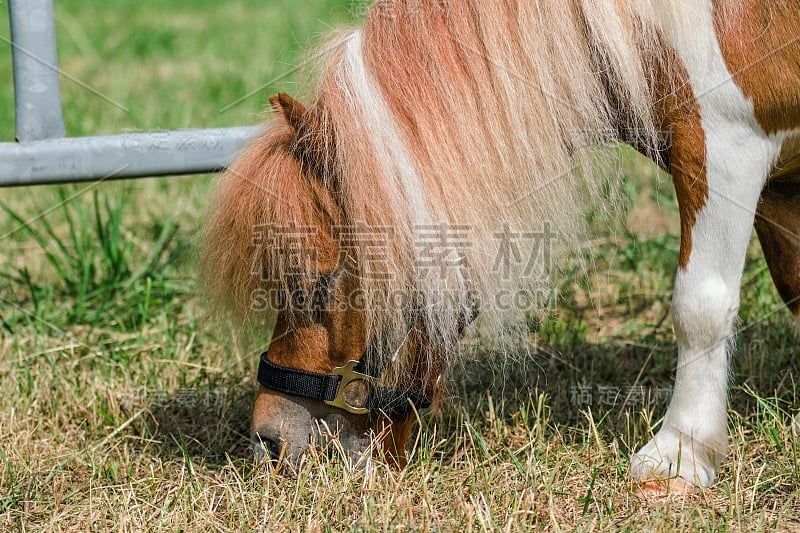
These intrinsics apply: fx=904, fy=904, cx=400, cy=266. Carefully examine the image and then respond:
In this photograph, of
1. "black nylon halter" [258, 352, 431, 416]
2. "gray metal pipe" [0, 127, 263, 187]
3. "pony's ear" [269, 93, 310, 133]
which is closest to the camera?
"pony's ear" [269, 93, 310, 133]

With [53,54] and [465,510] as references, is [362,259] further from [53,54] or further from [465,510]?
[53,54]

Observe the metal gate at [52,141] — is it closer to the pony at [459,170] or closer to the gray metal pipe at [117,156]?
the gray metal pipe at [117,156]

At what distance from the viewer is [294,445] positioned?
1880mm

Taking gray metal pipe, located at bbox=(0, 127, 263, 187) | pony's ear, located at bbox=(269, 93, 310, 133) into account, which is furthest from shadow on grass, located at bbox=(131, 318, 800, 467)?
pony's ear, located at bbox=(269, 93, 310, 133)

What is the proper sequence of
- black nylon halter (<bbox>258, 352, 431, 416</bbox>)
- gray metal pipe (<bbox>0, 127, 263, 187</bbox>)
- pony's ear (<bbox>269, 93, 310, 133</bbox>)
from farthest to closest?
gray metal pipe (<bbox>0, 127, 263, 187</bbox>), black nylon halter (<bbox>258, 352, 431, 416</bbox>), pony's ear (<bbox>269, 93, 310, 133</bbox>)

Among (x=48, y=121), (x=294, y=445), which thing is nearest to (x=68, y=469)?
(x=294, y=445)

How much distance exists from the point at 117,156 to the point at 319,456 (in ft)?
3.01

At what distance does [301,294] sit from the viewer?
1788 mm

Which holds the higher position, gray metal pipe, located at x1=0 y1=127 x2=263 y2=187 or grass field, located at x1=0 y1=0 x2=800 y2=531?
gray metal pipe, located at x1=0 y1=127 x2=263 y2=187

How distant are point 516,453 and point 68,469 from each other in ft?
3.45

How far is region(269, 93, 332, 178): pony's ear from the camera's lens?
1.70 metres

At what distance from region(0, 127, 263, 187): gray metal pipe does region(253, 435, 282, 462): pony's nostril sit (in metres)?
0.68

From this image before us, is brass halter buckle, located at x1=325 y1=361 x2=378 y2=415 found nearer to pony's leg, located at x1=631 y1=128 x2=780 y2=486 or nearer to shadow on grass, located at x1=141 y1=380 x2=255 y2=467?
shadow on grass, located at x1=141 y1=380 x2=255 y2=467

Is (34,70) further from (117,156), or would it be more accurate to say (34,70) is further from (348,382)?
(348,382)
